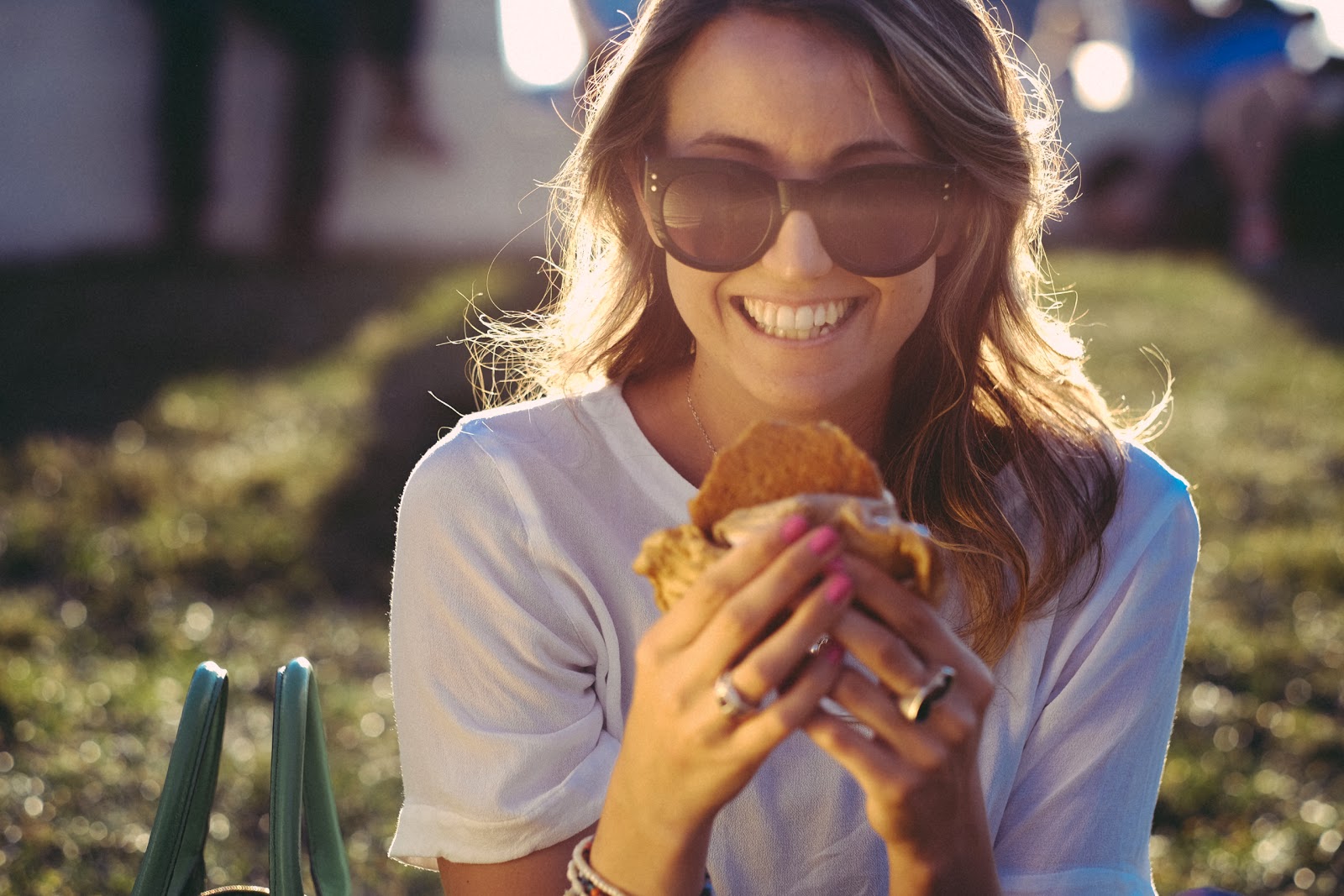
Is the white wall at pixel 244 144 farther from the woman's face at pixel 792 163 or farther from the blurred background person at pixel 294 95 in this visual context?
the woman's face at pixel 792 163

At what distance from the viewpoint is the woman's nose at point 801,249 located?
1.97 meters

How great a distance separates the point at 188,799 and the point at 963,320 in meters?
1.43

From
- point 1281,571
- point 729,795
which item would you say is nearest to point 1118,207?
point 1281,571

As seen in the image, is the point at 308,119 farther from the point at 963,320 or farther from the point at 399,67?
the point at 963,320

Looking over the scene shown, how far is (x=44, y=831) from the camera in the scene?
338 cm

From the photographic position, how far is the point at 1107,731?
2.12 metres

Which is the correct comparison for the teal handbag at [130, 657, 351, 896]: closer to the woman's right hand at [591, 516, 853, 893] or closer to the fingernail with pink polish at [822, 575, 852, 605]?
the woman's right hand at [591, 516, 853, 893]

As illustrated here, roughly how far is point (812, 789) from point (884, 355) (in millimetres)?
684

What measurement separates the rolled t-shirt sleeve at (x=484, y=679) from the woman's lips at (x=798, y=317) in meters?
0.49

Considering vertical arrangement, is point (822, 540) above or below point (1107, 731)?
above

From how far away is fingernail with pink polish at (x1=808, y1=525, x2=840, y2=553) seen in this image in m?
1.44

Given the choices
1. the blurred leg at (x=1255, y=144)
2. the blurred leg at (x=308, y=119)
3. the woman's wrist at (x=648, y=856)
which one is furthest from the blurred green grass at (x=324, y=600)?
the blurred leg at (x=1255, y=144)

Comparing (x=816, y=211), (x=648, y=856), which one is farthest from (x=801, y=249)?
(x=648, y=856)

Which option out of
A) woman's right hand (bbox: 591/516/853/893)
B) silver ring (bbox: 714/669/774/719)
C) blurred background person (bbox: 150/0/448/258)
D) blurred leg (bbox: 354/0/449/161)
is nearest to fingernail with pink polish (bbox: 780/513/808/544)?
woman's right hand (bbox: 591/516/853/893)
